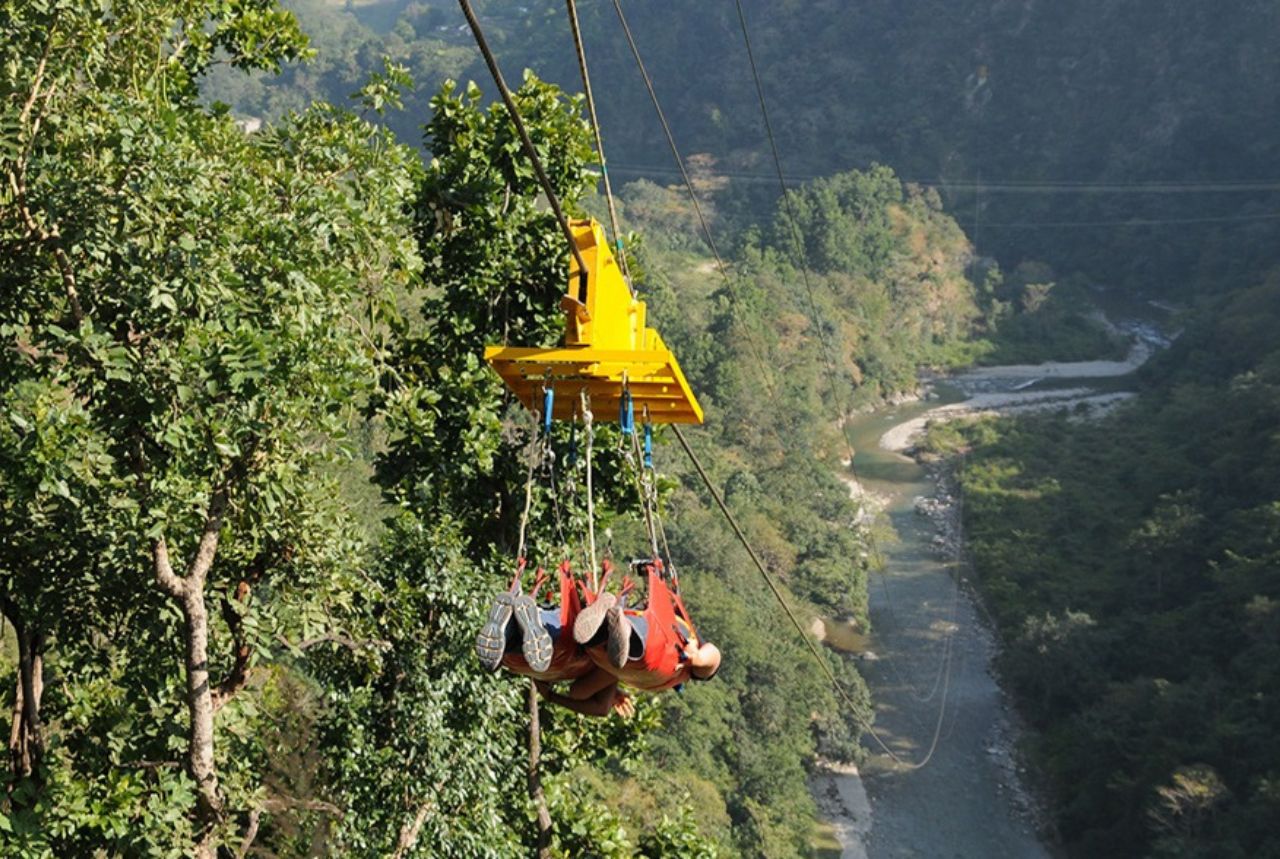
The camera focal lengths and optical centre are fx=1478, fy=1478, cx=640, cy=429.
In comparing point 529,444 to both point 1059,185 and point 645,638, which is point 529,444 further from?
point 1059,185

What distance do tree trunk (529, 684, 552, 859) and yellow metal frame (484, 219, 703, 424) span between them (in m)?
2.10

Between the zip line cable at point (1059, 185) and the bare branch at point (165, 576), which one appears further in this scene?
the zip line cable at point (1059, 185)

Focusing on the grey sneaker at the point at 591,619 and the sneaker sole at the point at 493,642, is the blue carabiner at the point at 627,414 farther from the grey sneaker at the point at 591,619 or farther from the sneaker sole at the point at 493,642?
the sneaker sole at the point at 493,642

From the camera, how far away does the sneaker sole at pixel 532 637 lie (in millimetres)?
3488

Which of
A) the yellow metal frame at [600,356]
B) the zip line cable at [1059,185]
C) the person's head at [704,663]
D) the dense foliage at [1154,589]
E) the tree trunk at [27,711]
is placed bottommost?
the dense foliage at [1154,589]

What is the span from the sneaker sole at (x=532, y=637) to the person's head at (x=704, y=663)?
51 centimetres

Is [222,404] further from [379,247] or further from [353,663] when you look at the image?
[353,663]

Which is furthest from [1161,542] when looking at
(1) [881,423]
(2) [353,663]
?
(2) [353,663]

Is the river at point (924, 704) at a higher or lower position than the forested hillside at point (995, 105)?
lower

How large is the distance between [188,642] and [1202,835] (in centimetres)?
1598

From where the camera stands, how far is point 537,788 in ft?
19.1

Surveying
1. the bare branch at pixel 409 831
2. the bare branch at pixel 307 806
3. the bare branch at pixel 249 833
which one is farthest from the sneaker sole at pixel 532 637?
the bare branch at pixel 307 806

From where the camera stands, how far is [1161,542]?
26.2 m

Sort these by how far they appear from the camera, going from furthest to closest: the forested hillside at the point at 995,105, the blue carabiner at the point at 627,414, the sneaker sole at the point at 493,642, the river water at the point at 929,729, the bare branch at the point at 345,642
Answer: the forested hillside at the point at 995,105
the river water at the point at 929,729
the bare branch at the point at 345,642
the blue carabiner at the point at 627,414
the sneaker sole at the point at 493,642
